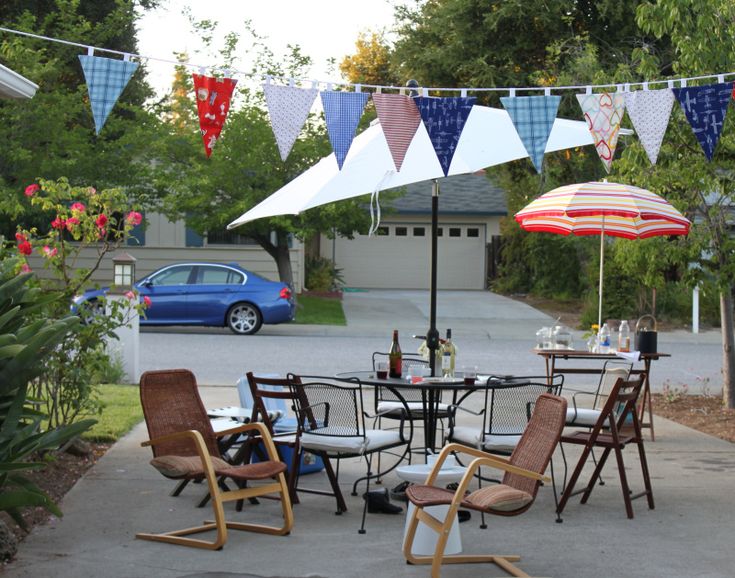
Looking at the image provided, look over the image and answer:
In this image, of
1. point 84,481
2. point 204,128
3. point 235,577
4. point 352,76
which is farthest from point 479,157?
point 352,76

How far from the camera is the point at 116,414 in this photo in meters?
10.6

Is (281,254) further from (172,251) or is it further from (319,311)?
(172,251)

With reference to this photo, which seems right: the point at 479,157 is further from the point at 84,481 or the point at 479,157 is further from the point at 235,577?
the point at 235,577

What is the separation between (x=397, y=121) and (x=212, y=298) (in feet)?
37.7

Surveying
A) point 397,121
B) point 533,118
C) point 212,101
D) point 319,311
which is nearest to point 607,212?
point 533,118

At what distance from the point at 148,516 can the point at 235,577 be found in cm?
148

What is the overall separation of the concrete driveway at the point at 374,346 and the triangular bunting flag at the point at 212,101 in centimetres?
455

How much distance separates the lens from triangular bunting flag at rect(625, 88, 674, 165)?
9430 millimetres

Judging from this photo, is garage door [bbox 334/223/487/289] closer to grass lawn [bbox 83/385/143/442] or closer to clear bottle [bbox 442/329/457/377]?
grass lawn [bbox 83/385/143/442]

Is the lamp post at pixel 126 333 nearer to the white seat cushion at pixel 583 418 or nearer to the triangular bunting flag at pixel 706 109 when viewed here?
the white seat cushion at pixel 583 418

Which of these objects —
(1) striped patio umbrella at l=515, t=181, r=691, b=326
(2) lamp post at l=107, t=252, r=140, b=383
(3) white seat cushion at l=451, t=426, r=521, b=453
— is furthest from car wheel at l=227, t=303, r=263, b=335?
(3) white seat cushion at l=451, t=426, r=521, b=453

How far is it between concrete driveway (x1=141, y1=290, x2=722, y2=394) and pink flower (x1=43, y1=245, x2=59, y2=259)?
4.98m

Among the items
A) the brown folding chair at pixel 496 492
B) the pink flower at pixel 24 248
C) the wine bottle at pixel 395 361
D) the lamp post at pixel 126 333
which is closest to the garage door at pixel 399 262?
the lamp post at pixel 126 333

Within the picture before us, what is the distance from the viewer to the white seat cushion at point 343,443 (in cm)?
688
